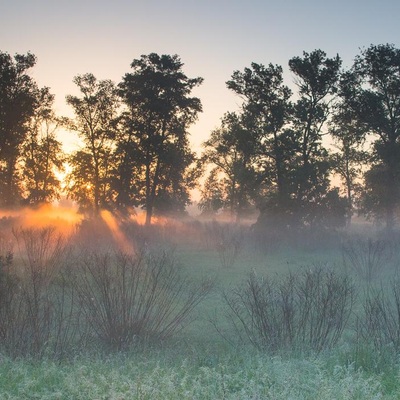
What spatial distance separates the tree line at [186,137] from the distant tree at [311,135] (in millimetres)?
56

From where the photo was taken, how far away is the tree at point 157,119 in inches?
1304

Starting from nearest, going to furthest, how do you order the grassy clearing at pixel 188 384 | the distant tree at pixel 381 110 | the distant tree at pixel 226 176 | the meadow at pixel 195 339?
1. the grassy clearing at pixel 188 384
2. the meadow at pixel 195 339
3. the distant tree at pixel 381 110
4. the distant tree at pixel 226 176

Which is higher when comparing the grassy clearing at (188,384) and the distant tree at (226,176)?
the distant tree at (226,176)

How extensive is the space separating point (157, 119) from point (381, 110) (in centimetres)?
1305

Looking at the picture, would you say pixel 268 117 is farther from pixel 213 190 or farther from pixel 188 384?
pixel 188 384

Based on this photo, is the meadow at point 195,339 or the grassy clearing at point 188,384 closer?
the grassy clearing at point 188,384

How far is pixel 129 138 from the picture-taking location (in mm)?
34062

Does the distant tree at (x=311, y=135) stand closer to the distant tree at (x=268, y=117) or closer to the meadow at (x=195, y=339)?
the distant tree at (x=268, y=117)

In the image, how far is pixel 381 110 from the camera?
29.6 m

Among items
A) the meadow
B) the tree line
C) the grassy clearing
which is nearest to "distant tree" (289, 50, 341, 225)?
the tree line

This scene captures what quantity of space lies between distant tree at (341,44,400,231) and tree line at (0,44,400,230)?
54 mm

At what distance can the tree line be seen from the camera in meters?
29.8

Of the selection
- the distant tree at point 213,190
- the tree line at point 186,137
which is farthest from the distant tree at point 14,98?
the distant tree at point 213,190

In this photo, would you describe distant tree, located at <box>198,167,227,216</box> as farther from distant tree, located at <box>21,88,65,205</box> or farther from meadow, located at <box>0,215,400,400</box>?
meadow, located at <box>0,215,400,400</box>
